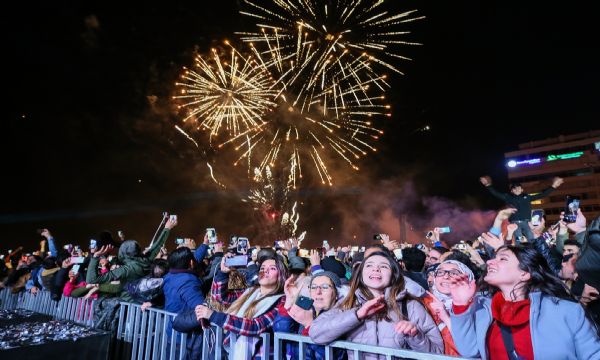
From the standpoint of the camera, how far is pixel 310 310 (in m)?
3.55

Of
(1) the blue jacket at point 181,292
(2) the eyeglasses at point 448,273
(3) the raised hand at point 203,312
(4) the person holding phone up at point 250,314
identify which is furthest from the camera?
(1) the blue jacket at point 181,292

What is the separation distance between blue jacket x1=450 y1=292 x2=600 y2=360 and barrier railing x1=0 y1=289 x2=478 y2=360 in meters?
0.34

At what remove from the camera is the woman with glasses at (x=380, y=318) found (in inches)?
118

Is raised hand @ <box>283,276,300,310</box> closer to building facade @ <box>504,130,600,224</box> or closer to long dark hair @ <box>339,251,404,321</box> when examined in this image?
long dark hair @ <box>339,251,404,321</box>

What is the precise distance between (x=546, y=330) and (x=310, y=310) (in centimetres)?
196

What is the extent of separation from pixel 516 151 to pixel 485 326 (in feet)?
315

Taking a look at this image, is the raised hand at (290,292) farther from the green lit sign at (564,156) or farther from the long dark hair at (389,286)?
the green lit sign at (564,156)

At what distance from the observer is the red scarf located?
2594mm

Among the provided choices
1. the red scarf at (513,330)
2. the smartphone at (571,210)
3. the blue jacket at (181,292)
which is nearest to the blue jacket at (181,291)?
the blue jacket at (181,292)

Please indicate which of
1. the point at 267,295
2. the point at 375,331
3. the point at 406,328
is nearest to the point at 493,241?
the point at 406,328

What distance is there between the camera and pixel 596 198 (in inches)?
2788

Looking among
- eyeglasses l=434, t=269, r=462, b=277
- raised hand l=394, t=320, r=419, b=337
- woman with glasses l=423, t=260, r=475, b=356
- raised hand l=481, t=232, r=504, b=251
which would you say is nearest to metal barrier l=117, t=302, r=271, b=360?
raised hand l=394, t=320, r=419, b=337

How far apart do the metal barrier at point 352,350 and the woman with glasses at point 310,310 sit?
77 mm

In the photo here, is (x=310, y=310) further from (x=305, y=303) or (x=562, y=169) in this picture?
(x=562, y=169)
